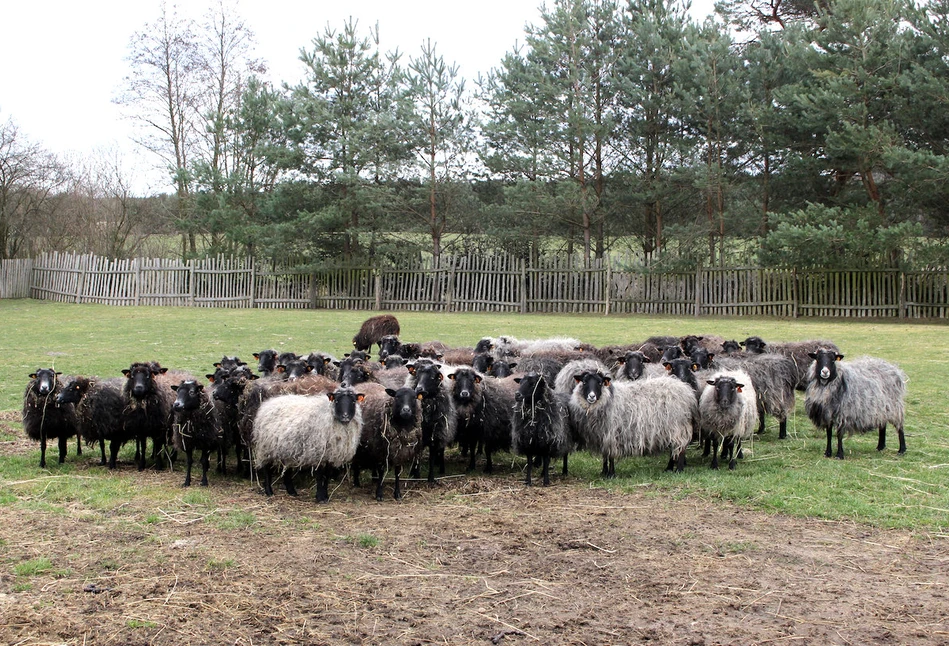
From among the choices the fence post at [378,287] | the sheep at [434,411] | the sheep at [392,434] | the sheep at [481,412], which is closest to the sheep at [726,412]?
the sheep at [481,412]

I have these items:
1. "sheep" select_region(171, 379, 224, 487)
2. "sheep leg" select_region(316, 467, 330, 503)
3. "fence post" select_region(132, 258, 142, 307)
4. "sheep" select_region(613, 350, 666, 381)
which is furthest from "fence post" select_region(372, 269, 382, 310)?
"sheep leg" select_region(316, 467, 330, 503)

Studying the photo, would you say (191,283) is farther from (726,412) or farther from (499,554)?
(499,554)

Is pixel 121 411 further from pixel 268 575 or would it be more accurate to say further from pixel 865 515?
pixel 865 515

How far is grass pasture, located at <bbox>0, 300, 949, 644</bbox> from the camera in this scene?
4676mm

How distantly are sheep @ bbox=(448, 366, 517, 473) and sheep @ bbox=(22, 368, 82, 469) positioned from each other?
423cm

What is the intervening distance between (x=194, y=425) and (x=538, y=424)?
3.51 meters

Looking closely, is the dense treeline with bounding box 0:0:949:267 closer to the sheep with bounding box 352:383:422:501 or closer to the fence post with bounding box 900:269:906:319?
the fence post with bounding box 900:269:906:319

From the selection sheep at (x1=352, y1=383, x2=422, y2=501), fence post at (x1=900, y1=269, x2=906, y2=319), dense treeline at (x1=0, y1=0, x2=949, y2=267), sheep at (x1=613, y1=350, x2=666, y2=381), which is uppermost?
dense treeline at (x1=0, y1=0, x2=949, y2=267)

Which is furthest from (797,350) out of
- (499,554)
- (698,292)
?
(698,292)

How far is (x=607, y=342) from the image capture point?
1908 cm

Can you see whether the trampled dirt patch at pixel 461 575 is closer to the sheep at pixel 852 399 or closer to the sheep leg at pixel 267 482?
the sheep leg at pixel 267 482

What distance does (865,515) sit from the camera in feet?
22.1

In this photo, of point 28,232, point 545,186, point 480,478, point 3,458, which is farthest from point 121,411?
point 28,232

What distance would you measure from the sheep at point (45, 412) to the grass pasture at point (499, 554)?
0.34m
